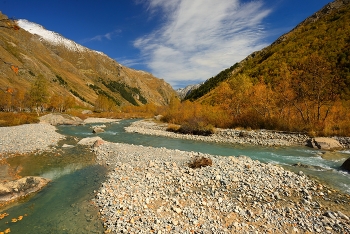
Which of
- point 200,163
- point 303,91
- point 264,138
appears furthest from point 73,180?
point 303,91

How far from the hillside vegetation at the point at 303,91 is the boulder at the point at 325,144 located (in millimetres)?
4072

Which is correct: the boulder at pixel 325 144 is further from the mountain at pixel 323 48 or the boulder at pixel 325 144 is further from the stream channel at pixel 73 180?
the mountain at pixel 323 48

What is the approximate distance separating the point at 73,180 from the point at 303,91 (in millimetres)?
37499

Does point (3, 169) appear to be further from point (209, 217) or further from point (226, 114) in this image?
point (226, 114)

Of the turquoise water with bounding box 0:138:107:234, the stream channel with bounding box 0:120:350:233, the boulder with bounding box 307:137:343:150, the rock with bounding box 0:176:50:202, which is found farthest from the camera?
the boulder with bounding box 307:137:343:150

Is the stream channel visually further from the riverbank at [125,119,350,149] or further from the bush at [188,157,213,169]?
the bush at [188,157,213,169]

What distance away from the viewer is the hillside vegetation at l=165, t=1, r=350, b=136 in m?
33.9

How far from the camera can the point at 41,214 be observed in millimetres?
11086

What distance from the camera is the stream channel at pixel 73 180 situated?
1021 centimetres

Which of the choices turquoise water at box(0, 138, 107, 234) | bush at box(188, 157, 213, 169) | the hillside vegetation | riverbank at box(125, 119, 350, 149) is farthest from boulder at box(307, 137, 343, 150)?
turquoise water at box(0, 138, 107, 234)

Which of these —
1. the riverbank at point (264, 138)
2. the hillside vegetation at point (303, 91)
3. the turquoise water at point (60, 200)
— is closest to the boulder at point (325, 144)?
the riverbank at point (264, 138)

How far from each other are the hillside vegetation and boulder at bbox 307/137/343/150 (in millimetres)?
4072

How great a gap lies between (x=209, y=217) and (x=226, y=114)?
1584 inches

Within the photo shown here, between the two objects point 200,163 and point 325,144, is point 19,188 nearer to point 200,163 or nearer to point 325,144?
point 200,163
